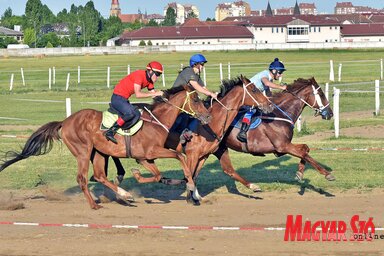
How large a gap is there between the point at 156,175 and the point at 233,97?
184 cm

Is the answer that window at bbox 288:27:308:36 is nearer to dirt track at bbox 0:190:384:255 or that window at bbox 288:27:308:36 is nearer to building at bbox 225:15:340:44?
building at bbox 225:15:340:44

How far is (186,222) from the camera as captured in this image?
40.7 feet

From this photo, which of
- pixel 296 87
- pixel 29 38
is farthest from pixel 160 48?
pixel 296 87

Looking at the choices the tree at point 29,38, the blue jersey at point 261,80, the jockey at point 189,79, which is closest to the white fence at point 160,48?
the tree at point 29,38

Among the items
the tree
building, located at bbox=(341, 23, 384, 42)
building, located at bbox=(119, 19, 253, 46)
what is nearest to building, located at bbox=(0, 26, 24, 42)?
the tree

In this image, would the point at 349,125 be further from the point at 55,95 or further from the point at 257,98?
the point at 55,95

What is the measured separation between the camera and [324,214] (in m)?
12.7

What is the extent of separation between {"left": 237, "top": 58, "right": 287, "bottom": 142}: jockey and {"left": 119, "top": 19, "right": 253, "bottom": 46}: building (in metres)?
121

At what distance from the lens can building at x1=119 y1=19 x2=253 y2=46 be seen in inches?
5413

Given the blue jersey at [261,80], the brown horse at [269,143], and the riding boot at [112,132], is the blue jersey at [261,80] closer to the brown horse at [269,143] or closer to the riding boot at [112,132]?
the brown horse at [269,143]

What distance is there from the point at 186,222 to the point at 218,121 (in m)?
2.07

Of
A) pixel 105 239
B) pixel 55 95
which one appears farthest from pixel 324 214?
pixel 55 95

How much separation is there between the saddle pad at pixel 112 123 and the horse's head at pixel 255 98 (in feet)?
5.95

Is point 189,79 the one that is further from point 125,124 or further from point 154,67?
point 125,124
